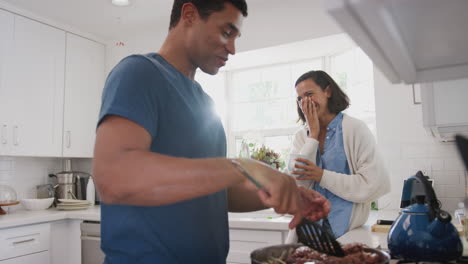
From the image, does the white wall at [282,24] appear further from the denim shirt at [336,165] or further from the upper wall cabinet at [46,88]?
the upper wall cabinet at [46,88]

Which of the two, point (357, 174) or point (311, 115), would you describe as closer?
point (357, 174)

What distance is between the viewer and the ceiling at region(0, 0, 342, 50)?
289 cm

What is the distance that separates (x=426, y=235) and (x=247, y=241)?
1.52 m

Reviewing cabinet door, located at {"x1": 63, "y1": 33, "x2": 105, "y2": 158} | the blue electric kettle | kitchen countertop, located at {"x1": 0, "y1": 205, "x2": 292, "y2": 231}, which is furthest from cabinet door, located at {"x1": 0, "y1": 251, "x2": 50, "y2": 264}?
the blue electric kettle

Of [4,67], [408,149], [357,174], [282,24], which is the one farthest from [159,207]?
[4,67]

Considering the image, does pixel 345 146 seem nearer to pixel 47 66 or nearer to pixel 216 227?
pixel 216 227

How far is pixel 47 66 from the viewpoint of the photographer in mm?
3205

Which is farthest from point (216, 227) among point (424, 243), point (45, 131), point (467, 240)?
point (45, 131)

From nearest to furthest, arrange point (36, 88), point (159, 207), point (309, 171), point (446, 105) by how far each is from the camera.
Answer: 1. point (159, 207)
2. point (446, 105)
3. point (309, 171)
4. point (36, 88)

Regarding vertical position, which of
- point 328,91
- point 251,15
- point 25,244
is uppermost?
point 251,15

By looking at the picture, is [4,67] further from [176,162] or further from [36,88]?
[176,162]

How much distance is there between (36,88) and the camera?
3.10m

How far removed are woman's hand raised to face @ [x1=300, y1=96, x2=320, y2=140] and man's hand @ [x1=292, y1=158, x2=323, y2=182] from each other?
0.67 ft

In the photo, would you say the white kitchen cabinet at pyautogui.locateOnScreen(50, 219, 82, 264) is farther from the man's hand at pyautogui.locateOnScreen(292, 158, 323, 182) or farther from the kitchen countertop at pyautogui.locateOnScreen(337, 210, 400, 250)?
the kitchen countertop at pyautogui.locateOnScreen(337, 210, 400, 250)
